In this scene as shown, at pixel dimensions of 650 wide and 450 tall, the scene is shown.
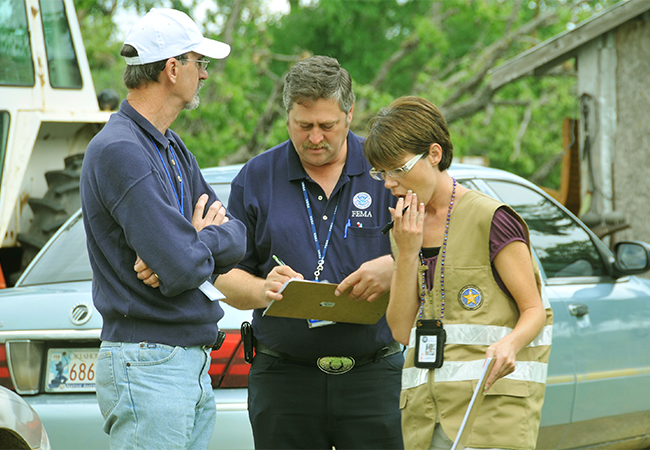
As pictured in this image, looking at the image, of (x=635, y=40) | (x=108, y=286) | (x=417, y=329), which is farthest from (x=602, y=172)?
(x=108, y=286)

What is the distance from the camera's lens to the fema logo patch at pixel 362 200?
10.0 feet

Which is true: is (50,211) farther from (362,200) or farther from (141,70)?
(141,70)

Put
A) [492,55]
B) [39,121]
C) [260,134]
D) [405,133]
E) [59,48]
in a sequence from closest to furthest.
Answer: [405,133] → [39,121] → [59,48] → [260,134] → [492,55]

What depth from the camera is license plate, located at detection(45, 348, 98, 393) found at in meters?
3.43

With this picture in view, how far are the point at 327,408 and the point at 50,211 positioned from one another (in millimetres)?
3902

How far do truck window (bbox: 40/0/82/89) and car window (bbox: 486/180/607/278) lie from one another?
13.6 feet

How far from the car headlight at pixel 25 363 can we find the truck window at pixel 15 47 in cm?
349

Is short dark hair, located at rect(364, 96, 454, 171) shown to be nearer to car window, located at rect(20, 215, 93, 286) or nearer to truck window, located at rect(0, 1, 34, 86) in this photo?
car window, located at rect(20, 215, 93, 286)

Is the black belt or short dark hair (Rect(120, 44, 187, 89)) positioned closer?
short dark hair (Rect(120, 44, 187, 89))

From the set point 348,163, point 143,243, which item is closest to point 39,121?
point 348,163

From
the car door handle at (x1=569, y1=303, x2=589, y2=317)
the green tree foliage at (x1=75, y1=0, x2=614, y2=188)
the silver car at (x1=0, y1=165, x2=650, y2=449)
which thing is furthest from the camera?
the green tree foliage at (x1=75, y1=0, x2=614, y2=188)

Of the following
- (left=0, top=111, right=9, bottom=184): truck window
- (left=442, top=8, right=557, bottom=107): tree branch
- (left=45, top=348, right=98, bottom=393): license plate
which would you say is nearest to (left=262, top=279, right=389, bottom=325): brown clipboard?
(left=45, top=348, right=98, bottom=393): license plate

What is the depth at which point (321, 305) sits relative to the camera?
2.80 metres

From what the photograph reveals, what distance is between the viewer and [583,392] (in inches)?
172
